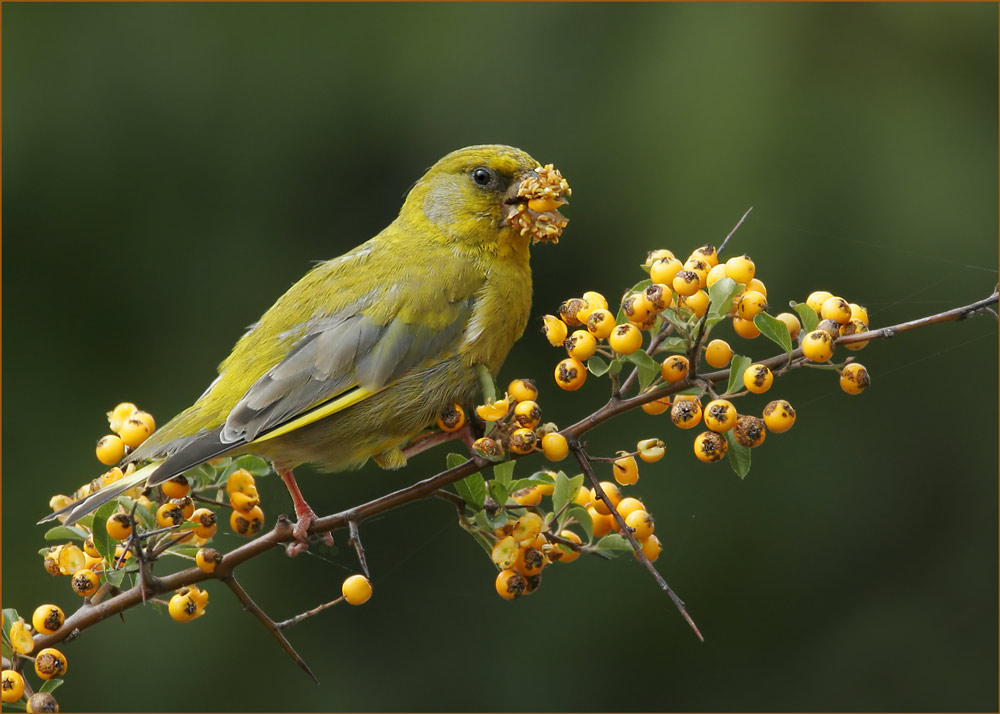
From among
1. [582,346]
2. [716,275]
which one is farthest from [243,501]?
[716,275]

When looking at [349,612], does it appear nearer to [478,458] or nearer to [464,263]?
[464,263]

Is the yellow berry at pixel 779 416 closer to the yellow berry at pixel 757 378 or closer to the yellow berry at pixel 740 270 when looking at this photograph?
the yellow berry at pixel 757 378

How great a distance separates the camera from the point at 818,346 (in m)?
1.78

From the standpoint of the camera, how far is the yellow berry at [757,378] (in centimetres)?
182

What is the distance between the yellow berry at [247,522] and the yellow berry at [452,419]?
505mm

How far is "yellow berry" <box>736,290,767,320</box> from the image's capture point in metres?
1.90

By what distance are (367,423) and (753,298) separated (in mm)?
1106

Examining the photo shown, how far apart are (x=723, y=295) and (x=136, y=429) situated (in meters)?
1.22

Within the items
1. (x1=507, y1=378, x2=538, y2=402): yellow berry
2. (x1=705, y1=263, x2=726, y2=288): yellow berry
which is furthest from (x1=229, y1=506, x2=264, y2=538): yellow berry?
(x1=705, y1=263, x2=726, y2=288): yellow berry

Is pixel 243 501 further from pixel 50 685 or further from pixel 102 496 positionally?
pixel 50 685

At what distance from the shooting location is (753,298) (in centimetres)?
191

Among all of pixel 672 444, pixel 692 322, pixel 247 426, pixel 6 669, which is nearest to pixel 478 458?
pixel 692 322

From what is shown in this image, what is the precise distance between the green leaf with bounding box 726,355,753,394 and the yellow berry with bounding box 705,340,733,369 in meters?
0.07

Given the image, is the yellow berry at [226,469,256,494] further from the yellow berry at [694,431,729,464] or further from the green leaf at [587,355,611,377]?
the yellow berry at [694,431,729,464]
